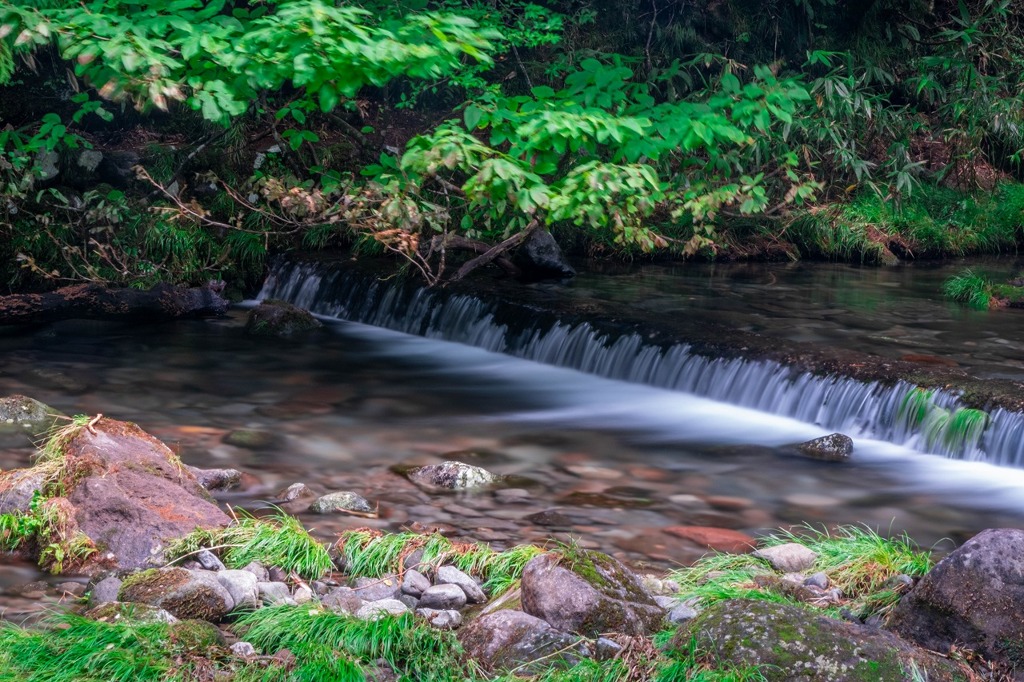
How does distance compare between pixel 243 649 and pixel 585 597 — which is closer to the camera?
pixel 243 649

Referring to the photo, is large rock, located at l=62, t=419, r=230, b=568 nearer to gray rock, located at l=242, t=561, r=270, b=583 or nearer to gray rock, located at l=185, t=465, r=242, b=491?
gray rock, located at l=185, t=465, r=242, b=491

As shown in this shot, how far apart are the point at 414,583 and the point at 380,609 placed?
51 centimetres

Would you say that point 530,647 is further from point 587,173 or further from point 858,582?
point 587,173

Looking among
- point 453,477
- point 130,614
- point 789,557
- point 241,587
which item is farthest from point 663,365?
point 130,614

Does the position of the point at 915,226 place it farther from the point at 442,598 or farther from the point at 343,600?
the point at 343,600

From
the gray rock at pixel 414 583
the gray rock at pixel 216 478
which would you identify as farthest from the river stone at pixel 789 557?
the gray rock at pixel 216 478

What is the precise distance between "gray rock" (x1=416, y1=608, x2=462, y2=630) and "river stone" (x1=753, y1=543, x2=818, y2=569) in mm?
1511

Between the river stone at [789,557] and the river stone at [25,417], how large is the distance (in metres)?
4.11

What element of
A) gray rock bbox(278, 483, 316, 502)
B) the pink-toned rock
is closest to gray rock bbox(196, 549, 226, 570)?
gray rock bbox(278, 483, 316, 502)

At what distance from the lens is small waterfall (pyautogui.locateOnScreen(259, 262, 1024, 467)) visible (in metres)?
7.10

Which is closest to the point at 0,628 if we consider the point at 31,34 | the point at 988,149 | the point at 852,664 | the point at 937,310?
the point at 852,664

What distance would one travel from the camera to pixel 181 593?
4043 millimetres

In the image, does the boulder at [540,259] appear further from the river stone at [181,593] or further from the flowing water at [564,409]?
the river stone at [181,593]

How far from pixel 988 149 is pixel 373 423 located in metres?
12.5
